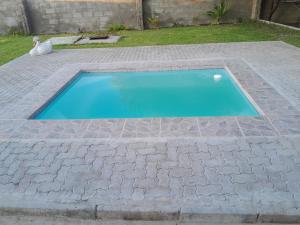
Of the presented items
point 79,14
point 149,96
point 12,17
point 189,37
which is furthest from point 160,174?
point 12,17

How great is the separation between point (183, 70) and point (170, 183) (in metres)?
5.03

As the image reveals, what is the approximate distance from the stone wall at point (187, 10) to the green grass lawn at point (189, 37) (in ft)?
2.14

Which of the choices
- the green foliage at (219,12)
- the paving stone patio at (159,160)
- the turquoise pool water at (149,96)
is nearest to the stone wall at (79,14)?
the green foliage at (219,12)

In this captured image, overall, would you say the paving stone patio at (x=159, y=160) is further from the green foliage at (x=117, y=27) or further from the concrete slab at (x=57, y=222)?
the green foliage at (x=117, y=27)

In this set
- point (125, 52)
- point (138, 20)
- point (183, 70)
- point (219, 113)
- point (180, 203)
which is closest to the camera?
point (180, 203)

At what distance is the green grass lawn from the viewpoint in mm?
10758

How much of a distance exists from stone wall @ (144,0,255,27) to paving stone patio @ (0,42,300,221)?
9302 millimetres

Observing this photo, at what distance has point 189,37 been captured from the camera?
11.8 meters

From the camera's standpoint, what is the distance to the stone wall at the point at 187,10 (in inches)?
557

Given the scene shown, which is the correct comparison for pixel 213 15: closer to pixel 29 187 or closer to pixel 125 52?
pixel 125 52

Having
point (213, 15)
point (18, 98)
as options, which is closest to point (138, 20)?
point (213, 15)

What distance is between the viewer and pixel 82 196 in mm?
3109

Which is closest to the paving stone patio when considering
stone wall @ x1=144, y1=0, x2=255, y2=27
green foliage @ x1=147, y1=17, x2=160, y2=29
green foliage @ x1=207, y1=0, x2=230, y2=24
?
green foliage @ x1=207, y1=0, x2=230, y2=24

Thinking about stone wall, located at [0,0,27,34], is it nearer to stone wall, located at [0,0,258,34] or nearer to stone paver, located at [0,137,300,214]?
stone wall, located at [0,0,258,34]
